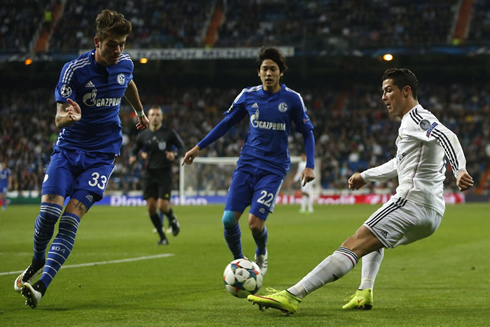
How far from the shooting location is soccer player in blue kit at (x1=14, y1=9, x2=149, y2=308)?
19.2 ft

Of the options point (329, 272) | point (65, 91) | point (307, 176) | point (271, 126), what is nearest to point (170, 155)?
point (271, 126)

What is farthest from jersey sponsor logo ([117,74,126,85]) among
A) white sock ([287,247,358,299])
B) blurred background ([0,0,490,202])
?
blurred background ([0,0,490,202])

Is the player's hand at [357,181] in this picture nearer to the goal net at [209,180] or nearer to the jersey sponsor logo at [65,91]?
the jersey sponsor logo at [65,91]

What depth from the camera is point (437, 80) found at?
4212 centimetres

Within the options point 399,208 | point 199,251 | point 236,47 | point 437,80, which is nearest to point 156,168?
point 199,251

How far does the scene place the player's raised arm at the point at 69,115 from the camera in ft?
18.2

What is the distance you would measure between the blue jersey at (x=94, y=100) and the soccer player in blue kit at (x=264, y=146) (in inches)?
55.9

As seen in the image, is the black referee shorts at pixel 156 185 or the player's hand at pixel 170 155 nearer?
the player's hand at pixel 170 155

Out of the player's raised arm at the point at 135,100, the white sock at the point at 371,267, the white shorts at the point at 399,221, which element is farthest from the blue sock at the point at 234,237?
the white shorts at the point at 399,221

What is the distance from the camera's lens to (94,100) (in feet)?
20.3

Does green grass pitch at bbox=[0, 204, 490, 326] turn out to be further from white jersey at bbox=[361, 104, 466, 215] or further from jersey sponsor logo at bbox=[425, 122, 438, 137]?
jersey sponsor logo at bbox=[425, 122, 438, 137]

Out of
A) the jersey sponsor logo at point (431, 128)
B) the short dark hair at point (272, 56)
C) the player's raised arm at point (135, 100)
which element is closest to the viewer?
the jersey sponsor logo at point (431, 128)

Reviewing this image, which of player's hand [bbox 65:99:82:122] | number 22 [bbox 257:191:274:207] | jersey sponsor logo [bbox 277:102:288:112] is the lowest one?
number 22 [bbox 257:191:274:207]

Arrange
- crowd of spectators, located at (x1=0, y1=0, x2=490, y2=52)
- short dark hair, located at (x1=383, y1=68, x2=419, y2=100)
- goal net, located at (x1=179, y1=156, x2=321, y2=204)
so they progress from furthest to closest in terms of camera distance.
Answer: crowd of spectators, located at (x1=0, y1=0, x2=490, y2=52)
goal net, located at (x1=179, y1=156, x2=321, y2=204)
short dark hair, located at (x1=383, y1=68, x2=419, y2=100)
